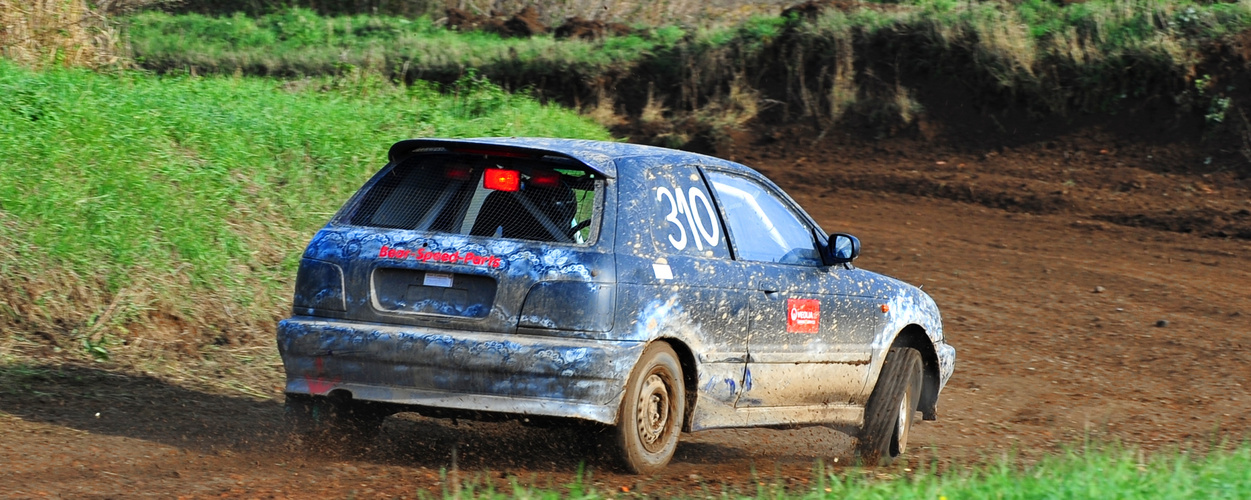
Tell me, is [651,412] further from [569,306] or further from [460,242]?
[460,242]

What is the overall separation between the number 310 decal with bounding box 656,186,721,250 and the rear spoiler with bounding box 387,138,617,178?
0.33 meters

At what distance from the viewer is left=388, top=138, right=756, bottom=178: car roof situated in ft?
19.4

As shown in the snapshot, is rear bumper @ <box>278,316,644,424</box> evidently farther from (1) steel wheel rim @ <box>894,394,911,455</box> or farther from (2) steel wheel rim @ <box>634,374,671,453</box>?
(1) steel wheel rim @ <box>894,394,911,455</box>

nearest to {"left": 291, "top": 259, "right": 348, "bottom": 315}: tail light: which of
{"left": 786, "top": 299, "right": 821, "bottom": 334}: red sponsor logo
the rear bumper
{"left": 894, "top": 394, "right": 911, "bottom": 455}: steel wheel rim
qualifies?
the rear bumper

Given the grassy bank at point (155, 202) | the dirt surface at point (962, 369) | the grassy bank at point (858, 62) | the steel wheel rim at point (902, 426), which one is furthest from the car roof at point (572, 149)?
the grassy bank at point (858, 62)

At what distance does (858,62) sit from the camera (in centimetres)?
2119

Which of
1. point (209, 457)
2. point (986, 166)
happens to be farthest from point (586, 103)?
point (209, 457)

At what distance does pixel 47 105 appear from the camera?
31.7ft

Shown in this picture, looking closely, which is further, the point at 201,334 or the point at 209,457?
the point at 201,334

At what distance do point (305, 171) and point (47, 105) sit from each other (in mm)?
2084

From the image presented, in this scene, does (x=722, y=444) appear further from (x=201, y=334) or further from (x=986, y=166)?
(x=986, y=166)

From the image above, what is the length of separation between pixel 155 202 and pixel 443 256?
4.21 metres

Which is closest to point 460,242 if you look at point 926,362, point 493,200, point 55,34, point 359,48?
point 493,200

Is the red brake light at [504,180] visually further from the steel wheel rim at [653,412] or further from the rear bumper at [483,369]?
the steel wheel rim at [653,412]
